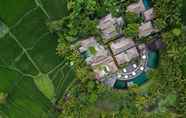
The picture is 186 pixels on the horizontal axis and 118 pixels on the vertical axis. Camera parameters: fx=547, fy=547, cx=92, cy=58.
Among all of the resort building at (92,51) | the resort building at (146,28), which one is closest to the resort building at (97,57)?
the resort building at (92,51)

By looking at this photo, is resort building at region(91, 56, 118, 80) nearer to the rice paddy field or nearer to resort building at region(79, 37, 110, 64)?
resort building at region(79, 37, 110, 64)

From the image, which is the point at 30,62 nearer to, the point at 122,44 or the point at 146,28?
the point at 122,44

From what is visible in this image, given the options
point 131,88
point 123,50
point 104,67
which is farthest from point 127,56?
A: point 131,88

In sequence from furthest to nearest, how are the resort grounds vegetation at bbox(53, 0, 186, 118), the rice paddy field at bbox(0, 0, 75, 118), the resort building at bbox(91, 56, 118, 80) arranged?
the resort building at bbox(91, 56, 118, 80), the rice paddy field at bbox(0, 0, 75, 118), the resort grounds vegetation at bbox(53, 0, 186, 118)

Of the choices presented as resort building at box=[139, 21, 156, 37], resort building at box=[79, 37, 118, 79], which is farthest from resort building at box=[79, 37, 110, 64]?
resort building at box=[139, 21, 156, 37]

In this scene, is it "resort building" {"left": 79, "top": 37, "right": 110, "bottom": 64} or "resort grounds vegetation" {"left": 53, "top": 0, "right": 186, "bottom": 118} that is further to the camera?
"resort building" {"left": 79, "top": 37, "right": 110, "bottom": 64}

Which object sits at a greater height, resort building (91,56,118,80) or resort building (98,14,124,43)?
resort building (98,14,124,43)

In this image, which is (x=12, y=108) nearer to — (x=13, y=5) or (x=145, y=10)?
(x=13, y=5)
